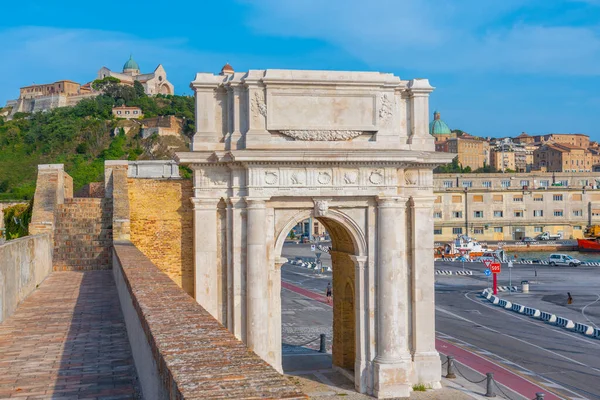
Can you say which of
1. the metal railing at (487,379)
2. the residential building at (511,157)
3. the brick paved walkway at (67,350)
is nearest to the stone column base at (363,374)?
the metal railing at (487,379)

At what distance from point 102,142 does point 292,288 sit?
70216 mm

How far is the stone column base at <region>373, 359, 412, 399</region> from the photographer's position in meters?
18.4

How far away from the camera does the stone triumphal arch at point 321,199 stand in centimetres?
1819

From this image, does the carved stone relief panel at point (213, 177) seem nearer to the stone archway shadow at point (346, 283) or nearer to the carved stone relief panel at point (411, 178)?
the stone archway shadow at point (346, 283)

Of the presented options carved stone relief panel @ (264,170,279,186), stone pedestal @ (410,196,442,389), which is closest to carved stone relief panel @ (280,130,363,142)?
carved stone relief panel @ (264,170,279,186)

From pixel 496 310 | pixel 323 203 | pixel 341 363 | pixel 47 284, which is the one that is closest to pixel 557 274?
pixel 496 310

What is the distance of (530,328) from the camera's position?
30938mm

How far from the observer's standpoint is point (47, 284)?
1554 cm

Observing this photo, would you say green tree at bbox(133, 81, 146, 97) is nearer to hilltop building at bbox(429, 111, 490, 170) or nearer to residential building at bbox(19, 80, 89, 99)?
residential building at bbox(19, 80, 89, 99)

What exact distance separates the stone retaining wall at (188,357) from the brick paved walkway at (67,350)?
379mm

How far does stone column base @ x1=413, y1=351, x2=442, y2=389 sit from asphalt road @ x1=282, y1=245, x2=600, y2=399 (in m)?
3.72

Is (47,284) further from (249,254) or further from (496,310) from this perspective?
(496,310)

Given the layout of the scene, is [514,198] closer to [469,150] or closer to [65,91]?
[469,150]

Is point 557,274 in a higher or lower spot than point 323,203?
lower
